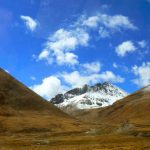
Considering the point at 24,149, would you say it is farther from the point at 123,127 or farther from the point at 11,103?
the point at 11,103

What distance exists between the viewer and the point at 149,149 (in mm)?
64938

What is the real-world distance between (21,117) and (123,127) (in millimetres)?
47874

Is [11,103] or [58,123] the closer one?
[58,123]

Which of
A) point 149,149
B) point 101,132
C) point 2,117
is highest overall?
point 2,117

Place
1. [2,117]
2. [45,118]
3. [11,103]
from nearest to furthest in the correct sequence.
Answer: [2,117]
[45,118]
[11,103]

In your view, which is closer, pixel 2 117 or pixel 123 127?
pixel 123 127

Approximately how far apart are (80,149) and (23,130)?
87217 mm

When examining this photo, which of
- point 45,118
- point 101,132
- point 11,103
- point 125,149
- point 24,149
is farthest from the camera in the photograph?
point 11,103

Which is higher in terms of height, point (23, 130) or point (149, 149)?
point (23, 130)

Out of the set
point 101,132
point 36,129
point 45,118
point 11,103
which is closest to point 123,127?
point 101,132

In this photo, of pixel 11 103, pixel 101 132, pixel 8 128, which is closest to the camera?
pixel 101 132

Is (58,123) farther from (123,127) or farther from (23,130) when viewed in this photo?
(123,127)

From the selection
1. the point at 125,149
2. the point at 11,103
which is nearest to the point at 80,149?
the point at 125,149

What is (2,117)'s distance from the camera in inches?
6580
